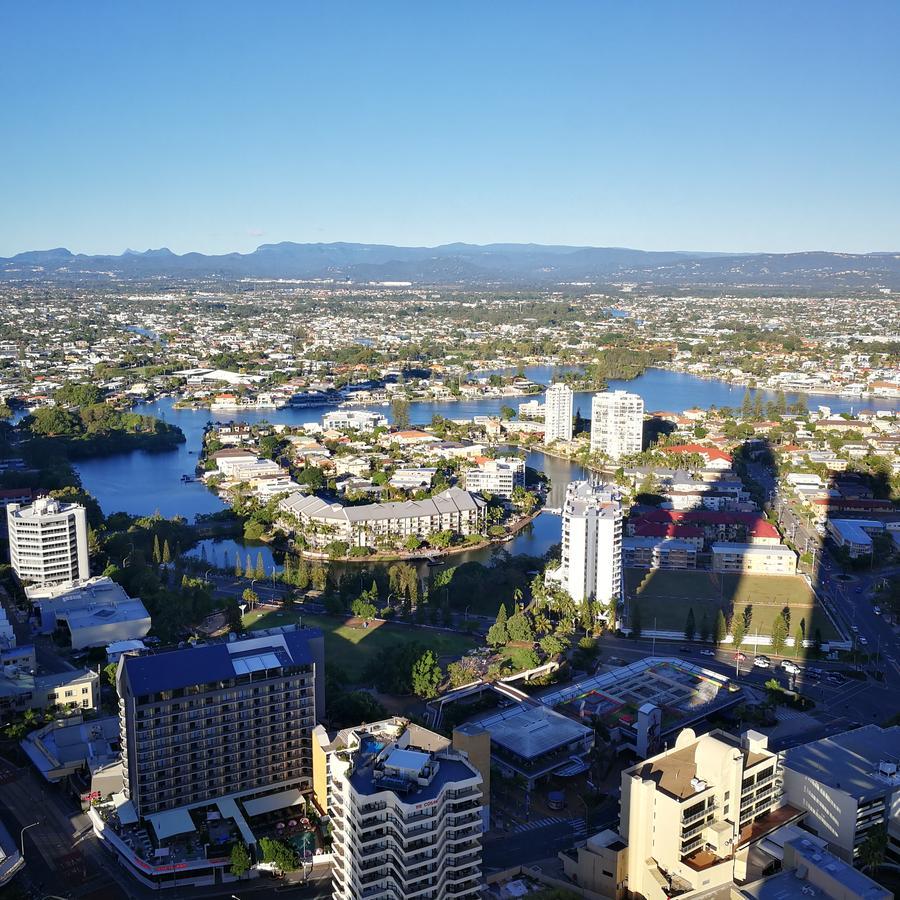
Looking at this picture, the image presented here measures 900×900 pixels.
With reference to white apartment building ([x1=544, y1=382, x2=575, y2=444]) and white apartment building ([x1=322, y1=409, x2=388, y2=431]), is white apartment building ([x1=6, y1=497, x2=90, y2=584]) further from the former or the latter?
white apartment building ([x1=544, y1=382, x2=575, y2=444])

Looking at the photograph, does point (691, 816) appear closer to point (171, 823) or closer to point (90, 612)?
point (171, 823)

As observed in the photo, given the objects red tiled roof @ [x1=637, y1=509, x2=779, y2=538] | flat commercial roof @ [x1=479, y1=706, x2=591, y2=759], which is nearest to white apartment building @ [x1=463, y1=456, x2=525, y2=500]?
red tiled roof @ [x1=637, y1=509, x2=779, y2=538]

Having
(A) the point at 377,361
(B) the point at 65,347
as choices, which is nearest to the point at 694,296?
(A) the point at 377,361

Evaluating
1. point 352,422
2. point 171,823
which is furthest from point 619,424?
point 171,823

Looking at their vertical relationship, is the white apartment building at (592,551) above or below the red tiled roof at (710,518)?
above

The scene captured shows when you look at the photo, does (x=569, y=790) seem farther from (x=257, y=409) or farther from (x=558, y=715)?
(x=257, y=409)

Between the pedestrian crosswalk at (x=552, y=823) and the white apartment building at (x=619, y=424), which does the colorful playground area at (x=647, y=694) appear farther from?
the white apartment building at (x=619, y=424)

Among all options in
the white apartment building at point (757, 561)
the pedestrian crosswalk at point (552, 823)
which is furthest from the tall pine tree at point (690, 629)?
the pedestrian crosswalk at point (552, 823)
